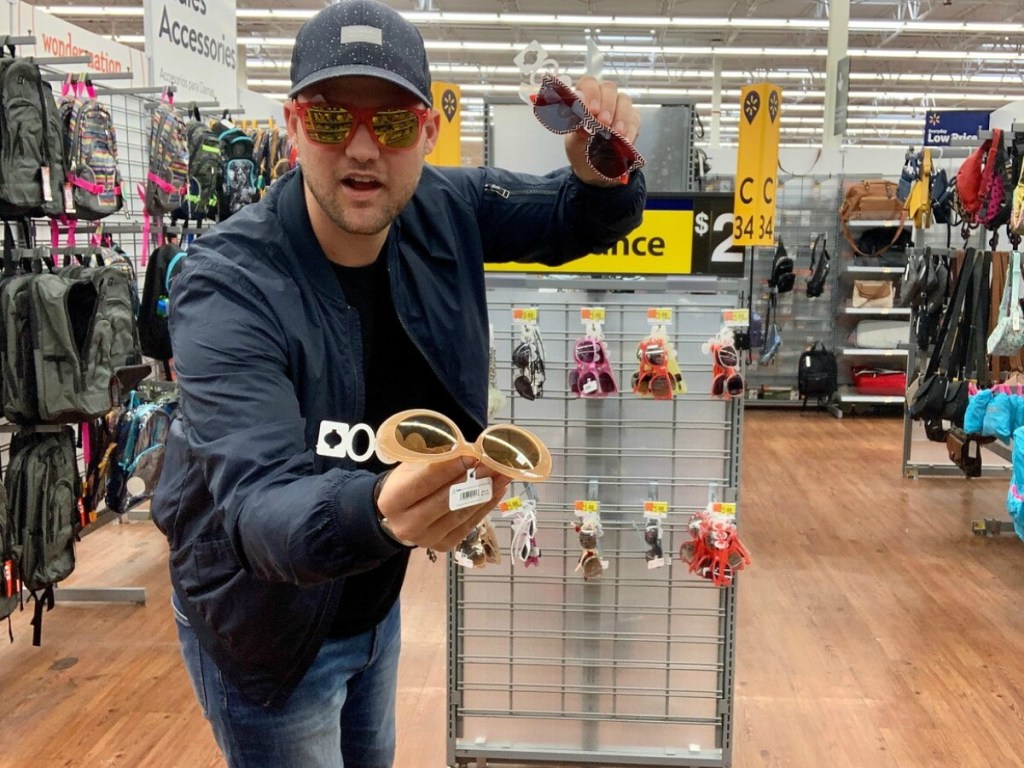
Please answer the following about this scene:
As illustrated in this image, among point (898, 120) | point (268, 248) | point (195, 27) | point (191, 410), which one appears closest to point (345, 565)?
point (191, 410)

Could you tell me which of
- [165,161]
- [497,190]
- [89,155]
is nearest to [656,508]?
[497,190]

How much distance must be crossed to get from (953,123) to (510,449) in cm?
878

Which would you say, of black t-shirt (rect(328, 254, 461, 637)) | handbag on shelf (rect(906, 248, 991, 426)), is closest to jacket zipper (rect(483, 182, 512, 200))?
black t-shirt (rect(328, 254, 461, 637))

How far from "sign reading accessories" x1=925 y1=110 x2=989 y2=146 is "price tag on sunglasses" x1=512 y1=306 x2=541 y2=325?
6748 millimetres

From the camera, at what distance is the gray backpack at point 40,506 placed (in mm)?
3322

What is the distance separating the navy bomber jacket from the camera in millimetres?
869

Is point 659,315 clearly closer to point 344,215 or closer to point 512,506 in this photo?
point 512,506

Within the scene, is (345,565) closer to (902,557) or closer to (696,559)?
(696,559)

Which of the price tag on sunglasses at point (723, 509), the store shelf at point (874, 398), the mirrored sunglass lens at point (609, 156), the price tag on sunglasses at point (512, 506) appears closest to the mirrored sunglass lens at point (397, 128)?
the mirrored sunglass lens at point (609, 156)

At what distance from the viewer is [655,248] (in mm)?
2402

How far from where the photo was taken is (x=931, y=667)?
135 inches

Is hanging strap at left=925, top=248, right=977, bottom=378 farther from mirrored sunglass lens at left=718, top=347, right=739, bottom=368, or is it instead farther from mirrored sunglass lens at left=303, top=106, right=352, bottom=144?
mirrored sunglass lens at left=303, top=106, right=352, bottom=144

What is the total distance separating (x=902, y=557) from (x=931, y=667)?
1.36m

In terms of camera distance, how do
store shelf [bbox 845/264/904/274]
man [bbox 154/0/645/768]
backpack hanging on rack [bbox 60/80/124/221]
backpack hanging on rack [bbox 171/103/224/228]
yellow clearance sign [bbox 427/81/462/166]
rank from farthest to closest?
store shelf [bbox 845/264/904/274], backpack hanging on rack [bbox 171/103/224/228], yellow clearance sign [bbox 427/81/462/166], backpack hanging on rack [bbox 60/80/124/221], man [bbox 154/0/645/768]
